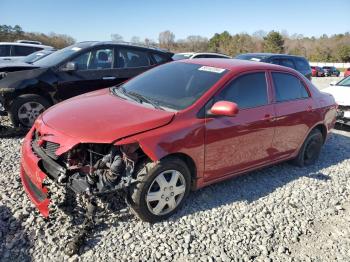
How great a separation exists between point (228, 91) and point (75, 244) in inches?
93.4

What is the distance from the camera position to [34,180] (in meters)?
3.35

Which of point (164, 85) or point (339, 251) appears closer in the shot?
point (339, 251)

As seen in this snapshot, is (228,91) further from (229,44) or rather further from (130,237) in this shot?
(229,44)

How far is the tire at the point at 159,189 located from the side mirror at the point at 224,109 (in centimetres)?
68

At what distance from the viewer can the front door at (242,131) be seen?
3.87 metres

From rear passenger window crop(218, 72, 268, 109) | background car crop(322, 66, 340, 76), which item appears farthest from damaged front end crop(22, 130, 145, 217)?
background car crop(322, 66, 340, 76)

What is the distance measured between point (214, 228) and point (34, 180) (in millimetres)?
1916

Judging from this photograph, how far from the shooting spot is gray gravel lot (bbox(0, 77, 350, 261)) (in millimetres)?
3107

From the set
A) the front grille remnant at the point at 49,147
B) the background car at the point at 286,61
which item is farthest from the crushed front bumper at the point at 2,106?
the background car at the point at 286,61

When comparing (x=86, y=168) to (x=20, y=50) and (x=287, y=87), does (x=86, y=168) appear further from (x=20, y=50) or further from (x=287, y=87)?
(x=20, y=50)

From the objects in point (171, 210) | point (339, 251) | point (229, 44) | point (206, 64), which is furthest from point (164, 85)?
point (229, 44)

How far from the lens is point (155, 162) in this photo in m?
3.40

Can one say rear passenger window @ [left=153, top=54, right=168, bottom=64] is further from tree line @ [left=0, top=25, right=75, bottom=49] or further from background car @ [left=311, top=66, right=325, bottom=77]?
background car @ [left=311, top=66, right=325, bottom=77]

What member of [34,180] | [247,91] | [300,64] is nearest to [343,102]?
[300,64]
